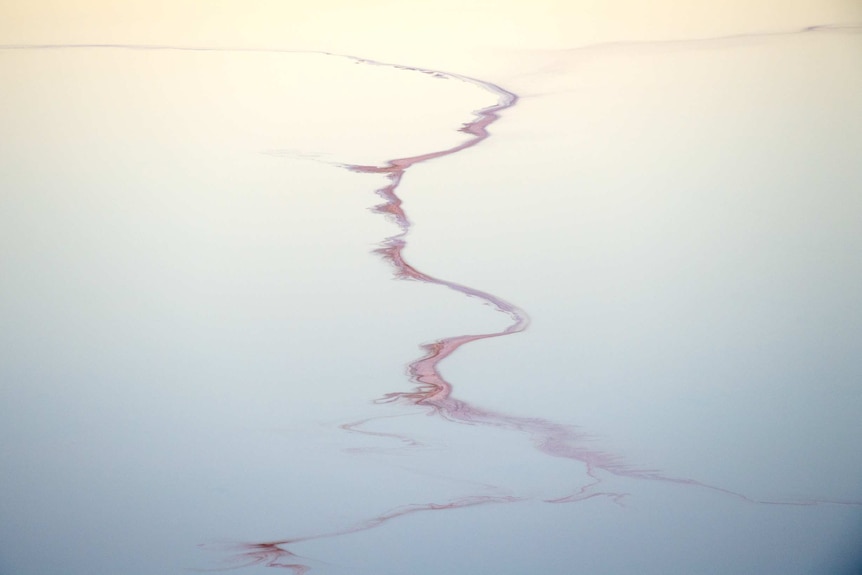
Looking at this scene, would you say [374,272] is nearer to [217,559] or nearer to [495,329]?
[495,329]

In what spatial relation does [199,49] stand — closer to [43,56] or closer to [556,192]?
[43,56]

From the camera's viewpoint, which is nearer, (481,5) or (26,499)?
(481,5)

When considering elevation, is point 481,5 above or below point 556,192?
Result: above

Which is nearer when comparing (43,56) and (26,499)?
(43,56)

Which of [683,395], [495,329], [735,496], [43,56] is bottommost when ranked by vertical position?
[735,496]

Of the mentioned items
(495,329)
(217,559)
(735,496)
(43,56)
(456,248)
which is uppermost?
(43,56)

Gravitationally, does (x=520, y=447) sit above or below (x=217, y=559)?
above

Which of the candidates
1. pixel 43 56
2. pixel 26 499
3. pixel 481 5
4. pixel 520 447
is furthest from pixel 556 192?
pixel 26 499

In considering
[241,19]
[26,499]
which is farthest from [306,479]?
[241,19]
